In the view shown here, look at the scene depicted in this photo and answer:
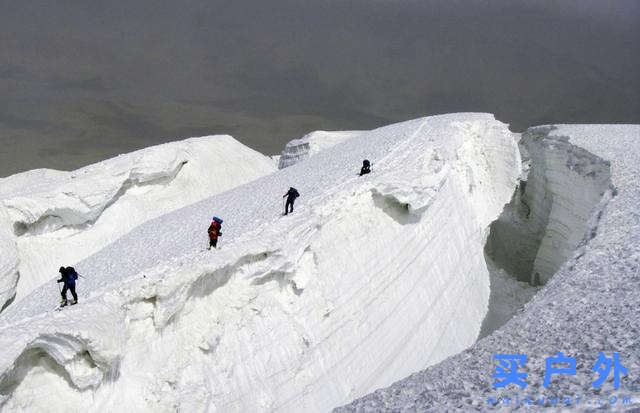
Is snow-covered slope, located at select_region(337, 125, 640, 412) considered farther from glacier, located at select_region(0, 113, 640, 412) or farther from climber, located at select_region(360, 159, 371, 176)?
climber, located at select_region(360, 159, 371, 176)

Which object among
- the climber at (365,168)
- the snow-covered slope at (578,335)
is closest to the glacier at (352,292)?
the snow-covered slope at (578,335)

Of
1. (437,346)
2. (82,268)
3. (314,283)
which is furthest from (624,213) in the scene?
(82,268)

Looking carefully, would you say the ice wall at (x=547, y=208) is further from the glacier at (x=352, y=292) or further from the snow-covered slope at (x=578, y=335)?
the snow-covered slope at (x=578, y=335)

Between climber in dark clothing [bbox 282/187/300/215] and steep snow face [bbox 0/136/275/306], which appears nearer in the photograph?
climber in dark clothing [bbox 282/187/300/215]

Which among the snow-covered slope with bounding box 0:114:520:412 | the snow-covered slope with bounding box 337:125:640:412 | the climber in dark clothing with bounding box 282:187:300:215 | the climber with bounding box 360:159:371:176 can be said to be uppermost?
the climber with bounding box 360:159:371:176

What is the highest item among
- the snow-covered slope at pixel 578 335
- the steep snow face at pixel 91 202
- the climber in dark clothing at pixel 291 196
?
the steep snow face at pixel 91 202

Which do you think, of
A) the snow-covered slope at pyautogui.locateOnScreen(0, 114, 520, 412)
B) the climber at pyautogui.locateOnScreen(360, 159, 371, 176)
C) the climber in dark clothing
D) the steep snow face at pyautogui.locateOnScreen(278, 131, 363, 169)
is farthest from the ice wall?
the steep snow face at pyautogui.locateOnScreen(278, 131, 363, 169)
